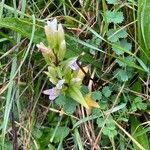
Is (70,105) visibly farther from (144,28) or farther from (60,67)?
(144,28)

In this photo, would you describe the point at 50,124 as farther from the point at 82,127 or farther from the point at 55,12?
the point at 55,12

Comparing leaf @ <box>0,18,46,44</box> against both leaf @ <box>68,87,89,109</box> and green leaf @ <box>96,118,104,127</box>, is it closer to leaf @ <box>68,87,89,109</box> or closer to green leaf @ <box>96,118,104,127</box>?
leaf @ <box>68,87,89,109</box>

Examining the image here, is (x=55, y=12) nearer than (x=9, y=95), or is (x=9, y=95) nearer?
(x=9, y=95)

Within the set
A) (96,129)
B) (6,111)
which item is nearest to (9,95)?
(6,111)

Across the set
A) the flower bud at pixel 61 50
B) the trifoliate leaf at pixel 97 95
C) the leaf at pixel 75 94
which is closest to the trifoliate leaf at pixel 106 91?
the trifoliate leaf at pixel 97 95

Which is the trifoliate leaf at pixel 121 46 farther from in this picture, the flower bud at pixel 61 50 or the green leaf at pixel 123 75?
the flower bud at pixel 61 50
